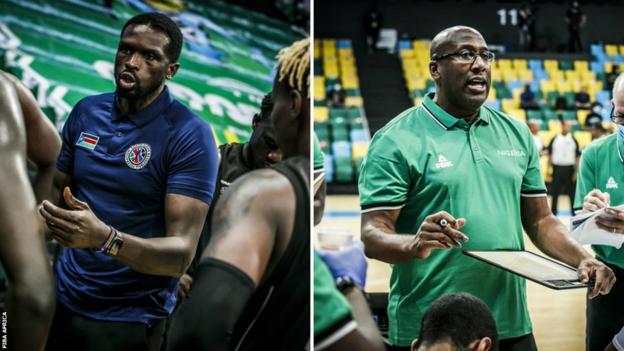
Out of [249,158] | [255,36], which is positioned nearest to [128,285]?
[249,158]

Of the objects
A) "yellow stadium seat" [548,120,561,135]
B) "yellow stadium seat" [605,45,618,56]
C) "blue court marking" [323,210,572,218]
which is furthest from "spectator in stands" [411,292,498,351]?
"yellow stadium seat" [605,45,618,56]

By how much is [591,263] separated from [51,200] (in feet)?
4.42

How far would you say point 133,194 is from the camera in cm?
175

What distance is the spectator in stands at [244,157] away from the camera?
178 cm

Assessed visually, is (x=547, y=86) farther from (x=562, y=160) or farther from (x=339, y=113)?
(x=562, y=160)

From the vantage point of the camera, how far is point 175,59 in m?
1.81

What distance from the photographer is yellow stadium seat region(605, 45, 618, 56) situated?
1192 cm

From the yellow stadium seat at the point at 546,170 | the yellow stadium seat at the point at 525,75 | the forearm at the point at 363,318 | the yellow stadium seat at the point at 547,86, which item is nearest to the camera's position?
the forearm at the point at 363,318

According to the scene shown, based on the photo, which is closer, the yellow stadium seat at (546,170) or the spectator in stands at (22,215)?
the spectator in stands at (22,215)

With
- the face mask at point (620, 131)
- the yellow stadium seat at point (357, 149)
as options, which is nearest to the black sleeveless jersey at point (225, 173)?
the face mask at point (620, 131)

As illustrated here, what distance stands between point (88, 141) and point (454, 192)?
→ 2.97 feet

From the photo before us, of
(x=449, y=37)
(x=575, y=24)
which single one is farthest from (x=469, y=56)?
(x=575, y=24)

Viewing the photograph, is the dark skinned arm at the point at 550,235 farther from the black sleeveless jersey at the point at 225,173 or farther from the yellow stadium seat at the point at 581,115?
the yellow stadium seat at the point at 581,115

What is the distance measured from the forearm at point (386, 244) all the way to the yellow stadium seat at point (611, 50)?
11.1 meters
